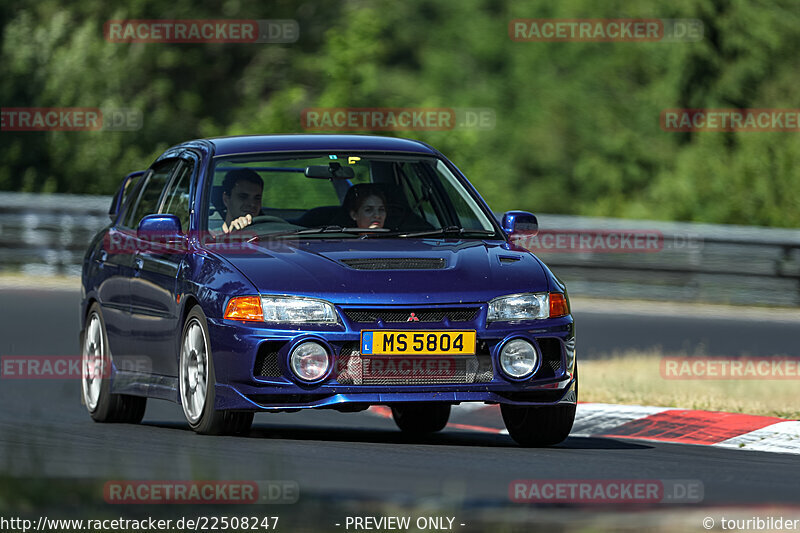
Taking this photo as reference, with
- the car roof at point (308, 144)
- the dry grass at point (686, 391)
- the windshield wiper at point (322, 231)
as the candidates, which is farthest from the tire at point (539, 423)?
the dry grass at point (686, 391)

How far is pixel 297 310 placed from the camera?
8422 mm

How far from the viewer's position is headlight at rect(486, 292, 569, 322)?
856 cm

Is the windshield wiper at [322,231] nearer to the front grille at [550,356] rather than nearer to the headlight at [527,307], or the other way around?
the headlight at [527,307]

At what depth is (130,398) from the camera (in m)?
10.6

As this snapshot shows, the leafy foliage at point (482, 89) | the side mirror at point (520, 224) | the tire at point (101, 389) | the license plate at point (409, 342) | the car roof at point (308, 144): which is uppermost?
the leafy foliage at point (482, 89)

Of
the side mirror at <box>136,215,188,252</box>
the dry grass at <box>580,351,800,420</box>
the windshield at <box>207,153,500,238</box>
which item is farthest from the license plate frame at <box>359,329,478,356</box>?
the dry grass at <box>580,351,800,420</box>

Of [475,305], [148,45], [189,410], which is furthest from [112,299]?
[148,45]

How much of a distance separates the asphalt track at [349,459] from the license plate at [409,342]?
53 centimetres

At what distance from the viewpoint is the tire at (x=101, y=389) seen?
10523mm

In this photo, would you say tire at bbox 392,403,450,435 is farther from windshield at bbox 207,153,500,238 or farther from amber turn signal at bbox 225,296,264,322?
amber turn signal at bbox 225,296,264,322

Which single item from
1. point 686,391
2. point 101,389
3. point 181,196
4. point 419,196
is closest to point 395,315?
point 419,196

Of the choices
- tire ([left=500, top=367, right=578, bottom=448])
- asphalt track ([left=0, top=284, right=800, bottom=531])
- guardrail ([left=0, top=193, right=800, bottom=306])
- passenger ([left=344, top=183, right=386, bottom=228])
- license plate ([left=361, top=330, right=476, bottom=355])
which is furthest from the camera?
guardrail ([left=0, top=193, right=800, bottom=306])

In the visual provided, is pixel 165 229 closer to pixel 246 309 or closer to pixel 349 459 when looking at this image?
pixel 246 309

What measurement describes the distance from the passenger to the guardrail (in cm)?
1357
